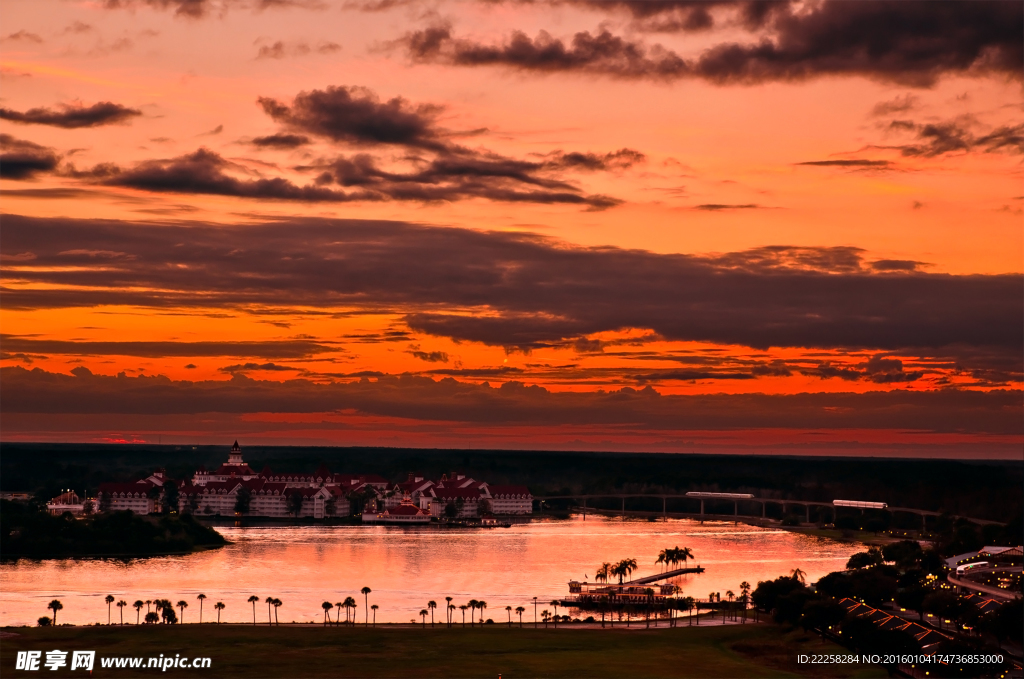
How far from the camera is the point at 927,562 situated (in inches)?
3118

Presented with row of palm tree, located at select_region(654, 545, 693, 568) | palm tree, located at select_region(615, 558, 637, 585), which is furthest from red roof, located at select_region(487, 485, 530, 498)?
palm tree, located at select_region(615, 558, 637, 585)

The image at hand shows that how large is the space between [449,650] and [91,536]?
5490 centimetres

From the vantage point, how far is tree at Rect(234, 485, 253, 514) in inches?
6127

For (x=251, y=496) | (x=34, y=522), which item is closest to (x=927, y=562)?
(x=34, y=522)

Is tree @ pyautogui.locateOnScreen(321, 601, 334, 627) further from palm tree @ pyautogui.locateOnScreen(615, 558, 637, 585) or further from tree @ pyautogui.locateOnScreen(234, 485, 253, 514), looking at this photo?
tree @ pyautogui.locateOnScreen(234, 485, 253, 514)

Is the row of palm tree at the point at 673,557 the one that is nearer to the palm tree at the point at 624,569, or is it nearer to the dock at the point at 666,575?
the dock at the point at 666,575

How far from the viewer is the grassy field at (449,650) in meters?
46.6

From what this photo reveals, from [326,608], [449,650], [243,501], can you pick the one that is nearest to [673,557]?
[326,608]

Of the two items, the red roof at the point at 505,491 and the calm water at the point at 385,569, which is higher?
the red roof at the point at 505,491

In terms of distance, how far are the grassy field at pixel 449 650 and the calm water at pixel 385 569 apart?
19.0 feet

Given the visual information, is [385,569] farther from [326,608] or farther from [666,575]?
[326,608]

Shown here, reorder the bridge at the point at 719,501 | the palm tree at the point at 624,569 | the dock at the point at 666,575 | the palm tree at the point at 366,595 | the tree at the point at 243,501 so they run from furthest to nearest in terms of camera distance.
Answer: the tree at the point at 243,501, the bridge at the point at 719,501, the dock at the point at 666,575, the palm tree at the point at 624,569, the palm tree at the point at 366,595

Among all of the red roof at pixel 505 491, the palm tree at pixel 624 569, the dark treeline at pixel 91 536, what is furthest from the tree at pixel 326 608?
the red roof at pixel 505 491

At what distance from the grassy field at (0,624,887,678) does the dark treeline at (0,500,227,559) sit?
42.8 metres
